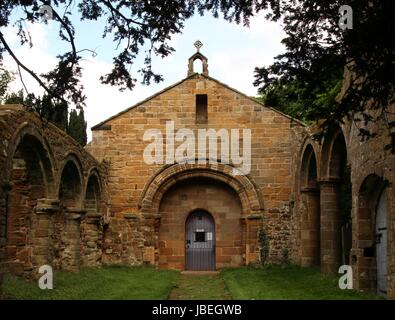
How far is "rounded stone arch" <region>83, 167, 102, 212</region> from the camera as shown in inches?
657

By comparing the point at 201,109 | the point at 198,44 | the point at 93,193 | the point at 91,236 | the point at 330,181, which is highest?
the point at 198,44

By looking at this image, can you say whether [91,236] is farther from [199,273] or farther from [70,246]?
[199,273]

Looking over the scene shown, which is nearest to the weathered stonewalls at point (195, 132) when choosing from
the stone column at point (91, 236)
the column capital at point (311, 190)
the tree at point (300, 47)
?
the stone column at point (91, 236)

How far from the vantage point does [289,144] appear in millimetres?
17906

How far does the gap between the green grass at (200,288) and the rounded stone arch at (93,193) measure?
343 centimetres

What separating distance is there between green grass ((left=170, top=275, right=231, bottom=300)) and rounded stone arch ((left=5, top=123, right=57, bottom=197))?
3.59 m

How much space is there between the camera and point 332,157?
1348 cm

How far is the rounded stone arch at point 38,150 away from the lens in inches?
411

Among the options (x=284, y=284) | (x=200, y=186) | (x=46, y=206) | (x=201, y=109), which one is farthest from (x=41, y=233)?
(x=201, y=109)

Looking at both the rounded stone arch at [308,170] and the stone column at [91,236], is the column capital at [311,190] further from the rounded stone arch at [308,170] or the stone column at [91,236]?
the stone column at [91,236]

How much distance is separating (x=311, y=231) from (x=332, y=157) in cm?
305
